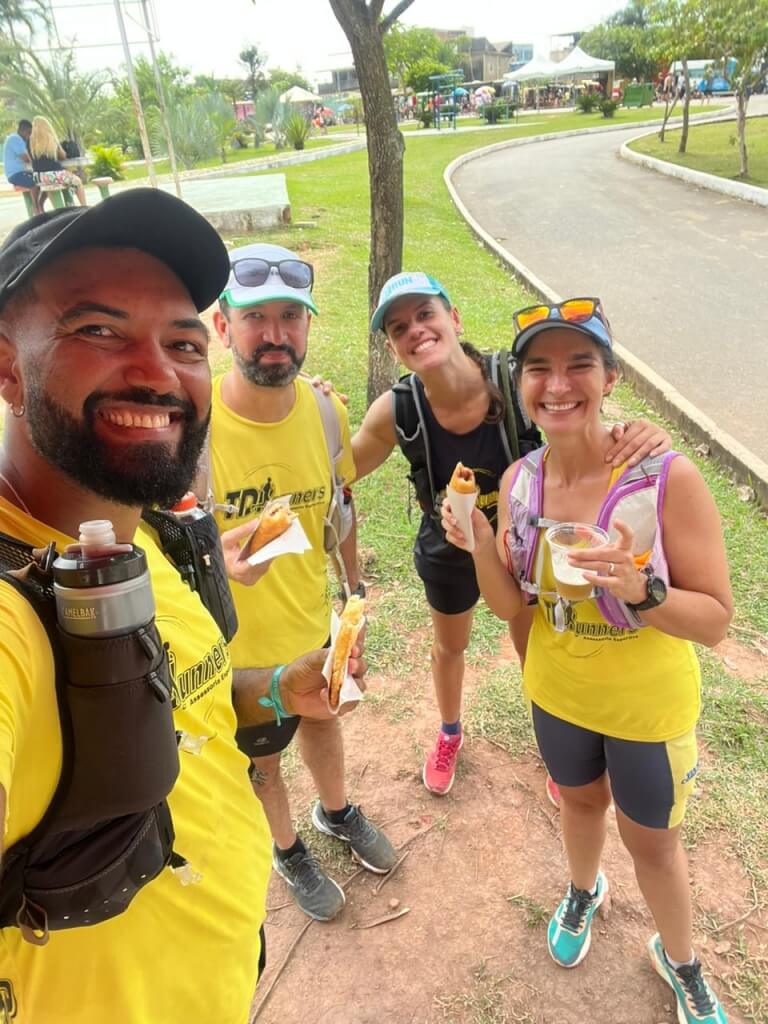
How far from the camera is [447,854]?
2.91m

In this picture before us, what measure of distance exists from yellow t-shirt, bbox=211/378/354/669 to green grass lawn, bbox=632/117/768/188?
18850 mm

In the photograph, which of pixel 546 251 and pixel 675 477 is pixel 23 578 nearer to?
pixel 675 477

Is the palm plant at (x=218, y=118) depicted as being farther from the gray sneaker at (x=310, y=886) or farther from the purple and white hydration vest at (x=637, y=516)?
the purple and white hydration vest at (x=637, y=516)

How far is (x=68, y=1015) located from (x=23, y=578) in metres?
0.88

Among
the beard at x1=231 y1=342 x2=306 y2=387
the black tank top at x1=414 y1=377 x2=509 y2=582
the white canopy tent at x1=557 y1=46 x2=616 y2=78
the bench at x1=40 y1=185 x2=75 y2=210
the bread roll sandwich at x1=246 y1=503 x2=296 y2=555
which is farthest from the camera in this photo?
the white canopy tent at x1=557 y1=46 x2=616 y2=78

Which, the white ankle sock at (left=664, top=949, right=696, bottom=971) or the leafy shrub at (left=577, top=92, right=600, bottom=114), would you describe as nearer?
the white ankle sock at (left=664, top=949, right=696, bottom=971)

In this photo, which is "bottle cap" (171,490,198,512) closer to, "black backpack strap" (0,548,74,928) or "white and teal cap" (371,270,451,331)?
"black backpack strap" (0,548,74,928)

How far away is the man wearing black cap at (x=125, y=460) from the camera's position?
50.8 inches

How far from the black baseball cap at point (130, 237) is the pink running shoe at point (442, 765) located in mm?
2402

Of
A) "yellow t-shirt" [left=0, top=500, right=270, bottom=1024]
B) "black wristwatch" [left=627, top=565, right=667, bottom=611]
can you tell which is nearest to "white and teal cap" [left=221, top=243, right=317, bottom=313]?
"yellow t-shirt" [left=0, top=500, right=270, bottom=1024]

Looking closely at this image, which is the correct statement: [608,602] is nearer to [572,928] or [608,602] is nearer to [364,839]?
[572,928]

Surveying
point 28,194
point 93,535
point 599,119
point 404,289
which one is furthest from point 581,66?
point 93,535

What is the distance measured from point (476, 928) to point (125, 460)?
7.43 ft

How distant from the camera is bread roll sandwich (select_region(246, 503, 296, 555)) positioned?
233 cm
